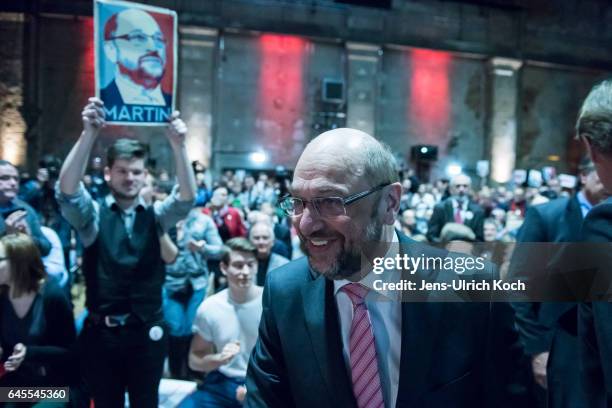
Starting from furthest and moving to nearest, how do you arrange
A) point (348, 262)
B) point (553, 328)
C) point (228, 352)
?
point (228, 352)
point (553, 328)
point (348, 262)

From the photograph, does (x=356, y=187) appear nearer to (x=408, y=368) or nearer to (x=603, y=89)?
(x=408, y=368)

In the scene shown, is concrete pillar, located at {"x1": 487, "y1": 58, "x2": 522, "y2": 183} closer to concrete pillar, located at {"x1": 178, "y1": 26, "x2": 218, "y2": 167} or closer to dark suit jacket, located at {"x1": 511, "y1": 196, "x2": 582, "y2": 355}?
concrete pillar, located at {"x1": 178, "y1": 26, "x2": 218, "y2": 167}

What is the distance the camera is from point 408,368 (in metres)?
1.34

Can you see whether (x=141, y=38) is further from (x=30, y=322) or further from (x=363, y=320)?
(x=363, y=320)

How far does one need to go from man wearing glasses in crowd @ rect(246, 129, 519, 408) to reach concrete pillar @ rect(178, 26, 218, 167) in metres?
14.0

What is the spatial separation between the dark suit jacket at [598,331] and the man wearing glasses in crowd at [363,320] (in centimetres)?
18

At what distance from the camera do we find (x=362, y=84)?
17.2 metres

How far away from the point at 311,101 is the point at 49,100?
7527 millimetres

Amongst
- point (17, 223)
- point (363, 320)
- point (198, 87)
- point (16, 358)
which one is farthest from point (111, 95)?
point (198, 87)

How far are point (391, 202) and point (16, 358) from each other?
77.3 inches

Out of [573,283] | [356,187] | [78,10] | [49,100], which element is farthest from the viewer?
[49,100]

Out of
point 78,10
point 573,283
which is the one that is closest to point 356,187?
point 573,283

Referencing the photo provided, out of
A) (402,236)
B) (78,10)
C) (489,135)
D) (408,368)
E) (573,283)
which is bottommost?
(408,368)

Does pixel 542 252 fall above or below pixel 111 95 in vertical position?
below
